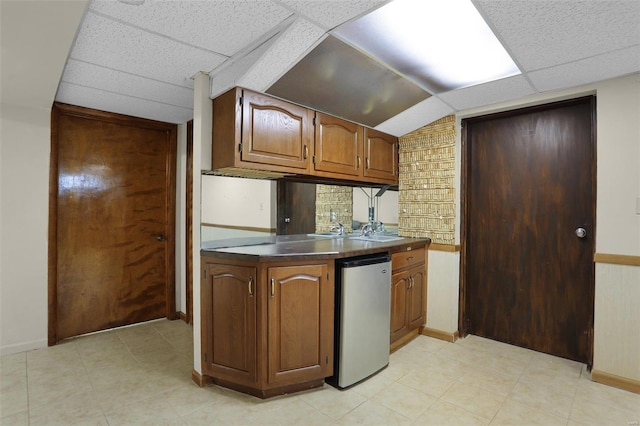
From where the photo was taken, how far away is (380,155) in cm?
313

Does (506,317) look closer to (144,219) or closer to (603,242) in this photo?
(603,242)

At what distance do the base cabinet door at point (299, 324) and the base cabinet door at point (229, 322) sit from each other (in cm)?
12

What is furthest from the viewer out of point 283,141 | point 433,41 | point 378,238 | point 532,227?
point 378,238

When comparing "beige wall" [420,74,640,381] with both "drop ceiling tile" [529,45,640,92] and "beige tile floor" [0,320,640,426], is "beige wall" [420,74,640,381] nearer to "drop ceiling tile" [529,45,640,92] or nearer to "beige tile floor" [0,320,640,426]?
"drop ceiling tile" [529,45,640,92]

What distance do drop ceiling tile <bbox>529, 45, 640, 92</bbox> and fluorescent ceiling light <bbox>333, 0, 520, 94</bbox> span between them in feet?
0.77

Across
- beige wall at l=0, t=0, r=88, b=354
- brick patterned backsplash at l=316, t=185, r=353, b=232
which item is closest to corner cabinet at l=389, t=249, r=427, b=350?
brick patterned backsplash at l=316, t=185, r=353, b=232

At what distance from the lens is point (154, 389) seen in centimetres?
211

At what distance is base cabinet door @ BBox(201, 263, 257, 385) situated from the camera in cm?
199

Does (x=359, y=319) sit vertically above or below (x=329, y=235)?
below

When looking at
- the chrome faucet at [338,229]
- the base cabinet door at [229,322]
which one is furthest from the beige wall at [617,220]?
the base cabinet door at [229,322]

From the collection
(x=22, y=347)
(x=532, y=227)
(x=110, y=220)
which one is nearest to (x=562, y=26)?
(x=532, y=227)

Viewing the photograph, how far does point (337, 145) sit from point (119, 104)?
6.41 feet

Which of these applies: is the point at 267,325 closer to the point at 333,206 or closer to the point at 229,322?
the point at 229,322

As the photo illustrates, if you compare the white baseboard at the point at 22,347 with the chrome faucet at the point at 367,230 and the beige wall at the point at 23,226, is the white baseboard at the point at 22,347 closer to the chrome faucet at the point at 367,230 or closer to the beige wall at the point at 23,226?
the beige wall at the point at 23,226
